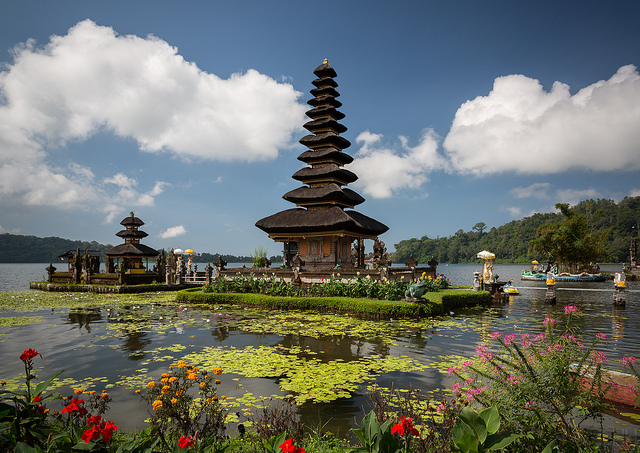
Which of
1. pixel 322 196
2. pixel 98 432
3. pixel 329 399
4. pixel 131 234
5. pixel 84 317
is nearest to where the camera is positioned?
pixel 98 432

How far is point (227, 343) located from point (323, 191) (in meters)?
17.1

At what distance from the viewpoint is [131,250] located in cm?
3281

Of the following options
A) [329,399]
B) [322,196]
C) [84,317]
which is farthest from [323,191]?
[329,399]

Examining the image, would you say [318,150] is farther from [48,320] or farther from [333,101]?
[48,320]

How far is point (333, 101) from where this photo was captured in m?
29.8

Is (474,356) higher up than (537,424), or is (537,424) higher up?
(537,424)

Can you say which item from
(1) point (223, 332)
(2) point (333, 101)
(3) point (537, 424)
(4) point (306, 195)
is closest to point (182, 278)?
(4) point (306, 195)

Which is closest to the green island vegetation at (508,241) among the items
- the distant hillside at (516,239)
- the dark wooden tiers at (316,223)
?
the distant hillside at (516,239)

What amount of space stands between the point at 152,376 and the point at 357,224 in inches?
691

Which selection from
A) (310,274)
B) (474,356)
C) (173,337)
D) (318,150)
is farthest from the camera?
(318,150)

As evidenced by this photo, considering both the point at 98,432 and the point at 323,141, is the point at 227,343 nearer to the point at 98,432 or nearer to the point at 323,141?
the point at 98,432

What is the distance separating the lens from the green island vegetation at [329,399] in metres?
2.80

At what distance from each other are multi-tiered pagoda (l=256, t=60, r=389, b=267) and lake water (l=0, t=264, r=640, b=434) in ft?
31.3

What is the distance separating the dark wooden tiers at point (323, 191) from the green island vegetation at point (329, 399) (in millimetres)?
13441
